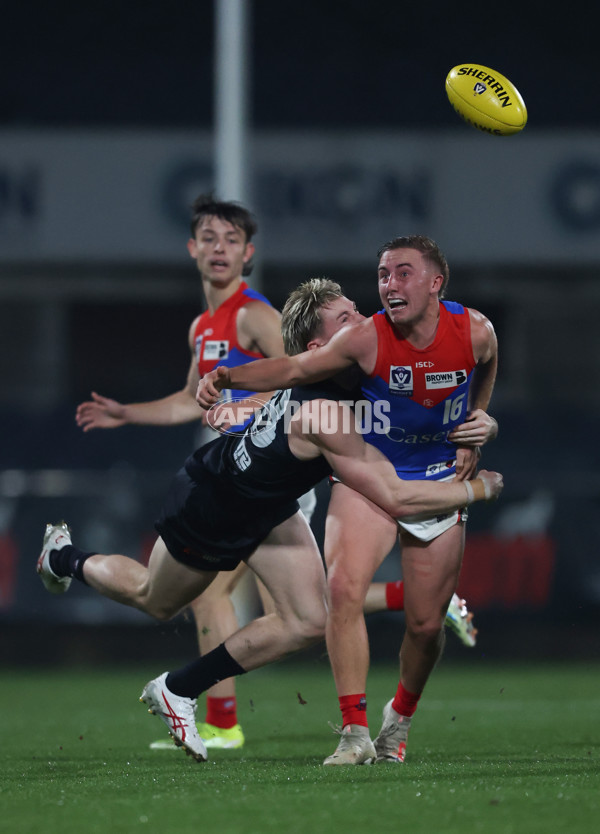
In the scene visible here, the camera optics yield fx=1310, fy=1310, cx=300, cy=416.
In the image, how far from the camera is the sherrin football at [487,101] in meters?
5.40

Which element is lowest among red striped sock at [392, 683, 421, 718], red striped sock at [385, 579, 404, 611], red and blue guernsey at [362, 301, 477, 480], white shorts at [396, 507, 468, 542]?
red striped sock at [392, 683, 421, 718]

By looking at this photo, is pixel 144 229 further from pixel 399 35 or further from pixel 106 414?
pixel 106 414

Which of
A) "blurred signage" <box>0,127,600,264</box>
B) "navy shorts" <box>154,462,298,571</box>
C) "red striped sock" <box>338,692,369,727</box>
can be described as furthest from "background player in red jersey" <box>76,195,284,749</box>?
"blurred signage" <box>0,127,600,264</box>

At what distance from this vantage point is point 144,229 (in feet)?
49.8

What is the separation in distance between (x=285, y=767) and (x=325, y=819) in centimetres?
133

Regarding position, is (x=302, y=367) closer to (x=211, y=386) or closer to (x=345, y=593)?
(x=211, y=386)

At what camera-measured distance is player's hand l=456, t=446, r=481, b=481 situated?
4.98 metres

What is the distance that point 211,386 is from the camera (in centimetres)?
470

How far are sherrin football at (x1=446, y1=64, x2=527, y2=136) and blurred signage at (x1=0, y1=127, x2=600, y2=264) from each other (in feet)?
31.0

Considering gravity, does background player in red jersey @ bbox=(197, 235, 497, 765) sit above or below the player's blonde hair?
below

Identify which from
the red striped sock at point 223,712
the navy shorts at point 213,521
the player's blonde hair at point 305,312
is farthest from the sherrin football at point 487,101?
the red striped sock at point 223,712

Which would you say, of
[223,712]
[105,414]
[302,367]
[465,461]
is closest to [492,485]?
[465,461]

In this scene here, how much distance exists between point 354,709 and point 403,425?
106cm

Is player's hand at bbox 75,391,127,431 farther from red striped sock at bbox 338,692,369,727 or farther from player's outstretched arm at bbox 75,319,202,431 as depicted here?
red striped sock at bbox 338,692,369,727
